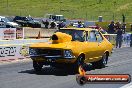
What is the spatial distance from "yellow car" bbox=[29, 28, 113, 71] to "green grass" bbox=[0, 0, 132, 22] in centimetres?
5113

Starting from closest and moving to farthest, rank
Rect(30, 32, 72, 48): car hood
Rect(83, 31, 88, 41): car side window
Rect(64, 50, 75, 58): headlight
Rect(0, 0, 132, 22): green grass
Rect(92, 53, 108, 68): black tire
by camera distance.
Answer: Rect(64, 50, 75, 58): headlight < Rect(30, 32, 72, 48): car hood < Rect(83, 31, 88, 41): car side window < Rect(92, 53, 108, 68): black tire < Rect(0, 0, 132, 22): green grass

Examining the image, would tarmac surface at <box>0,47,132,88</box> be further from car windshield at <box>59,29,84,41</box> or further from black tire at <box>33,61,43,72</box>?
car windshield at <box>59,29,84,41</box>

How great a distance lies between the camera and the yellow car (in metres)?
15.1

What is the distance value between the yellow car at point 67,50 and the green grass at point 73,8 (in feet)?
168

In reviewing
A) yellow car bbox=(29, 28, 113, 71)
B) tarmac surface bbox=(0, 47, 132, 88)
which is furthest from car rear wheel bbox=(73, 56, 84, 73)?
tarmac surface bbox=(0, 47, 132, 88)

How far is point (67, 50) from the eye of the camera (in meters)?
15.1

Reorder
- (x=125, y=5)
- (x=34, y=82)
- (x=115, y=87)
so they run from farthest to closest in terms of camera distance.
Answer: (x=125, y=5) < (x=34, y=82) < (x=115, y=87)

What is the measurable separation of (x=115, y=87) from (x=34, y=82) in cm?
236

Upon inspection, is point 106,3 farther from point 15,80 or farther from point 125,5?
point 15,80

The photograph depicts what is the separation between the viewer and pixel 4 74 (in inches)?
594

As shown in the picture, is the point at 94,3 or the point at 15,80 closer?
the point at 15,80

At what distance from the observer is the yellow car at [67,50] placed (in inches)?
595

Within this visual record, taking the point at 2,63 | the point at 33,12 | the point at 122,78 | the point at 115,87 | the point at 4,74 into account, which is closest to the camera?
the point at 122,78

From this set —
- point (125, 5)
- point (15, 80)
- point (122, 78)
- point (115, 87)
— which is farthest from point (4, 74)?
point (125, 5)
